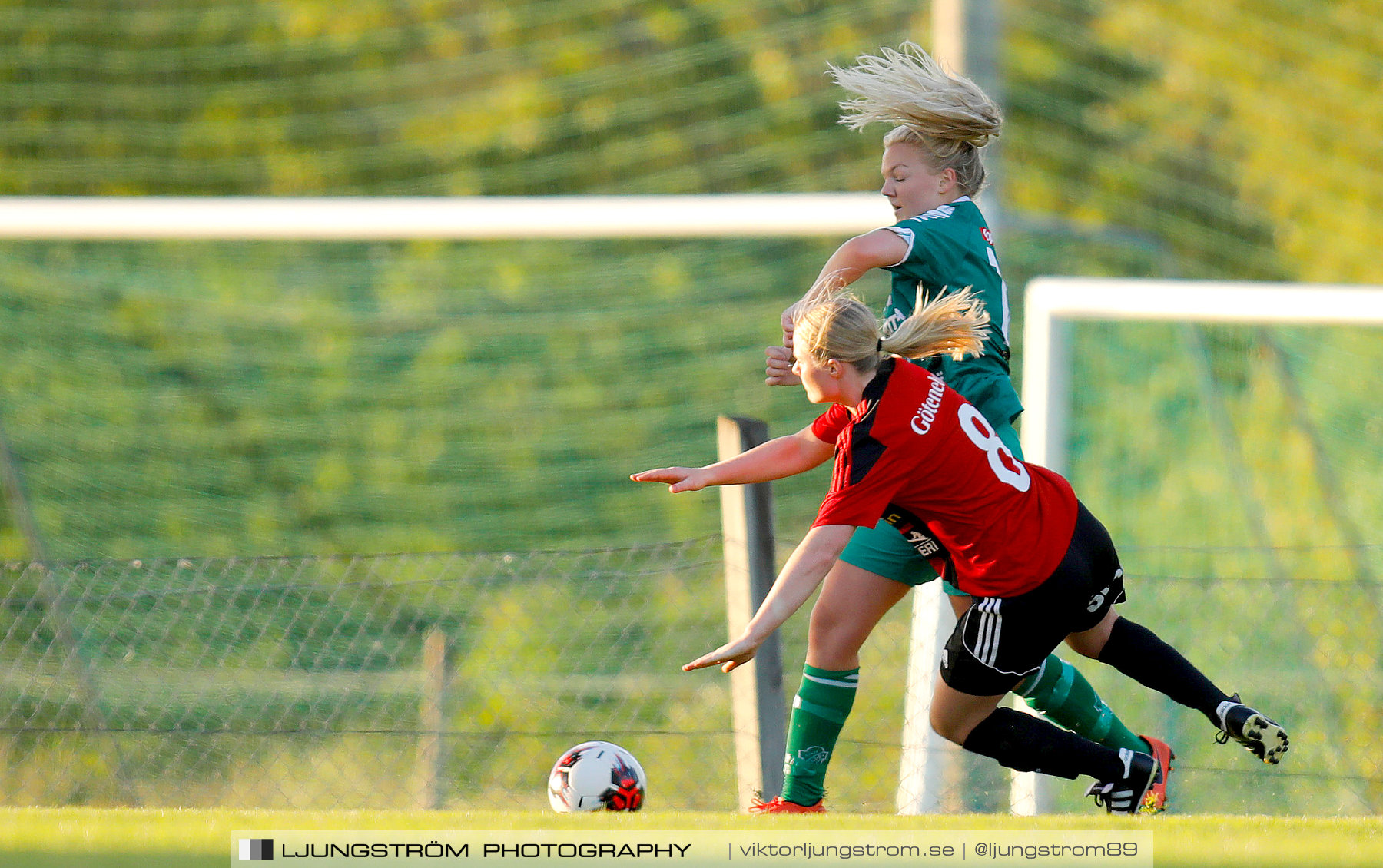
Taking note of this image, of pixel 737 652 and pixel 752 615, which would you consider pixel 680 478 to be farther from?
pixel 752 615

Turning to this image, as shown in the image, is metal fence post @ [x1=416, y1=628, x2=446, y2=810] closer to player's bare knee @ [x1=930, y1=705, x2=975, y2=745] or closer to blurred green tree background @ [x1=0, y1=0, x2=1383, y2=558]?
blurred green tree background @ [x1=0, y1=0, x2=1383, y2=558]

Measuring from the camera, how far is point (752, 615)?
457cm

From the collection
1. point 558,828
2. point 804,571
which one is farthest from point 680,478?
point 558,828

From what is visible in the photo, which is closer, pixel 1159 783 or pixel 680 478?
pixel 680 478

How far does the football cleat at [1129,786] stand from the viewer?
3586 millimetres

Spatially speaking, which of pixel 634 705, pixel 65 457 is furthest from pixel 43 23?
pixel 634 705

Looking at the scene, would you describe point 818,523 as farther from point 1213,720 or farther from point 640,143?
point 640,143

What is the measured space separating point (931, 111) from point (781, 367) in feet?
2.30

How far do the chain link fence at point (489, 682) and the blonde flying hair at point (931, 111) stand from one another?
2056mm

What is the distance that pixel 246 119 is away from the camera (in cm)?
1193

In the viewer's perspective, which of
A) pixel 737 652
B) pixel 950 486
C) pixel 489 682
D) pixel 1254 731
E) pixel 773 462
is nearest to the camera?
pixel 737 652

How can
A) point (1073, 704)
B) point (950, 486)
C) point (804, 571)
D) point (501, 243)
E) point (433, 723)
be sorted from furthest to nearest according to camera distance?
1. point (501, 243)
2. point (433, 723)
3. point (1073, 704)
4. point (950, 486)
5. point (804, 571)

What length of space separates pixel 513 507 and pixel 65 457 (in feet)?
6.98

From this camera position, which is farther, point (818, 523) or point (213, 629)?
point (213, 629)
